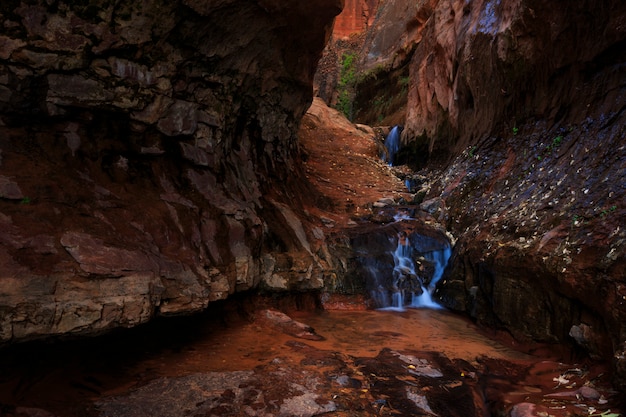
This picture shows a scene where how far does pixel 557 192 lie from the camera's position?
21.7 feet

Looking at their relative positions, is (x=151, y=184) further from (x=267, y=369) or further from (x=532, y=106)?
(x=532, y=106)

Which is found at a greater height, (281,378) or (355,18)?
(355,18)

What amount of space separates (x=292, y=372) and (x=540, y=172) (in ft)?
19.8

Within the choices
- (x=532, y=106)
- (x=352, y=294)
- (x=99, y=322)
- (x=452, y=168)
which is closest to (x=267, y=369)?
(x=99, y=322)

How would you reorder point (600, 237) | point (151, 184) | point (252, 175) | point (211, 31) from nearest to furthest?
point (600, 237) → point (151, 184) → point (211, 31) → point (252, 175)

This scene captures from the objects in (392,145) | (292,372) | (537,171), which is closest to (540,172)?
(537,171)

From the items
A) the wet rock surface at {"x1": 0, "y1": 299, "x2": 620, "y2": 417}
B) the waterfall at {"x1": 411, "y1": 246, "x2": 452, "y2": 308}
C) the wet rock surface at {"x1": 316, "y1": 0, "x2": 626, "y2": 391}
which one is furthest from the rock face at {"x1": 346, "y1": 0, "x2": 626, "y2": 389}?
the wet rock surface at {"x1": 0, "y1": 299, "x2": 620, "y2": 417}

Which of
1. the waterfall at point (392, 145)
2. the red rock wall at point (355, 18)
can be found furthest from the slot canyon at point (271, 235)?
the red rock wall at point (355, 18)

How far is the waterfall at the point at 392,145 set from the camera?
58.2ft

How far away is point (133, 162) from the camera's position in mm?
5914

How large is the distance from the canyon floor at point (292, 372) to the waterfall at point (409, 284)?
1.24 metres

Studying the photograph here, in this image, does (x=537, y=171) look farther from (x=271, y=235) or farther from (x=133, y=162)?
(x=133, y=162)

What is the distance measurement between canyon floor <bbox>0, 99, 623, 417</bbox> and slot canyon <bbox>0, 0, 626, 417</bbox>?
0.03 meters

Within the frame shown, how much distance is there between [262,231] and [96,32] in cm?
397
